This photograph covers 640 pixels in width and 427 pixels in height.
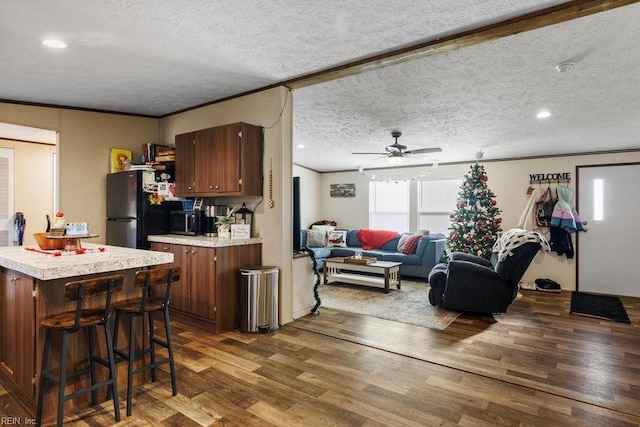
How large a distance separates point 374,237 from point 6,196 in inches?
253

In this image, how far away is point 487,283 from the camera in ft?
14.1

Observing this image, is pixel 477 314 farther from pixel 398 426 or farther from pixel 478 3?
pixel 478 3

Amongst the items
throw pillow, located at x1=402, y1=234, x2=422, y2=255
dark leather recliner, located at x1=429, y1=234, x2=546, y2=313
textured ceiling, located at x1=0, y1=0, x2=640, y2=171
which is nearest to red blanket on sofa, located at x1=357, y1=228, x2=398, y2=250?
throw pillow, located at x1=402, y1=234, x2=422, y2=255

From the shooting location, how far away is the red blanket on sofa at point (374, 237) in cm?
742

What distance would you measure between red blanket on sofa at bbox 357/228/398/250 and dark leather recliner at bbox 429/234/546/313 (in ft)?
9.55

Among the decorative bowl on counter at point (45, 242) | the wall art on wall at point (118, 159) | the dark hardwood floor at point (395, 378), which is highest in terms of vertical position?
the wall art on wall at point (118, 159)

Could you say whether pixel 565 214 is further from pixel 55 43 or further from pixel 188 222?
pixel 55 43

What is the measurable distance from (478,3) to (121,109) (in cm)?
447

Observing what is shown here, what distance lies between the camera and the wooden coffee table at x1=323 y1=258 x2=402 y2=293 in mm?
5595

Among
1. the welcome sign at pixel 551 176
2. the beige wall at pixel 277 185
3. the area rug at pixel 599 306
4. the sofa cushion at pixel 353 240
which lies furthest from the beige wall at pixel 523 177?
the beige wall at pixel 277 185

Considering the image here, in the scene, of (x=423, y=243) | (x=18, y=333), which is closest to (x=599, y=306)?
(x=423, y=243)

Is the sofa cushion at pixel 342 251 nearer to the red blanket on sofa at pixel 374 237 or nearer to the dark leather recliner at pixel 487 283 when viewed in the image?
the red blanket on sofa at pixel 374 237

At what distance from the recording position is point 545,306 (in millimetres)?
4906

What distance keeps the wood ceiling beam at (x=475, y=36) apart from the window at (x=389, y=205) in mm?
4621
